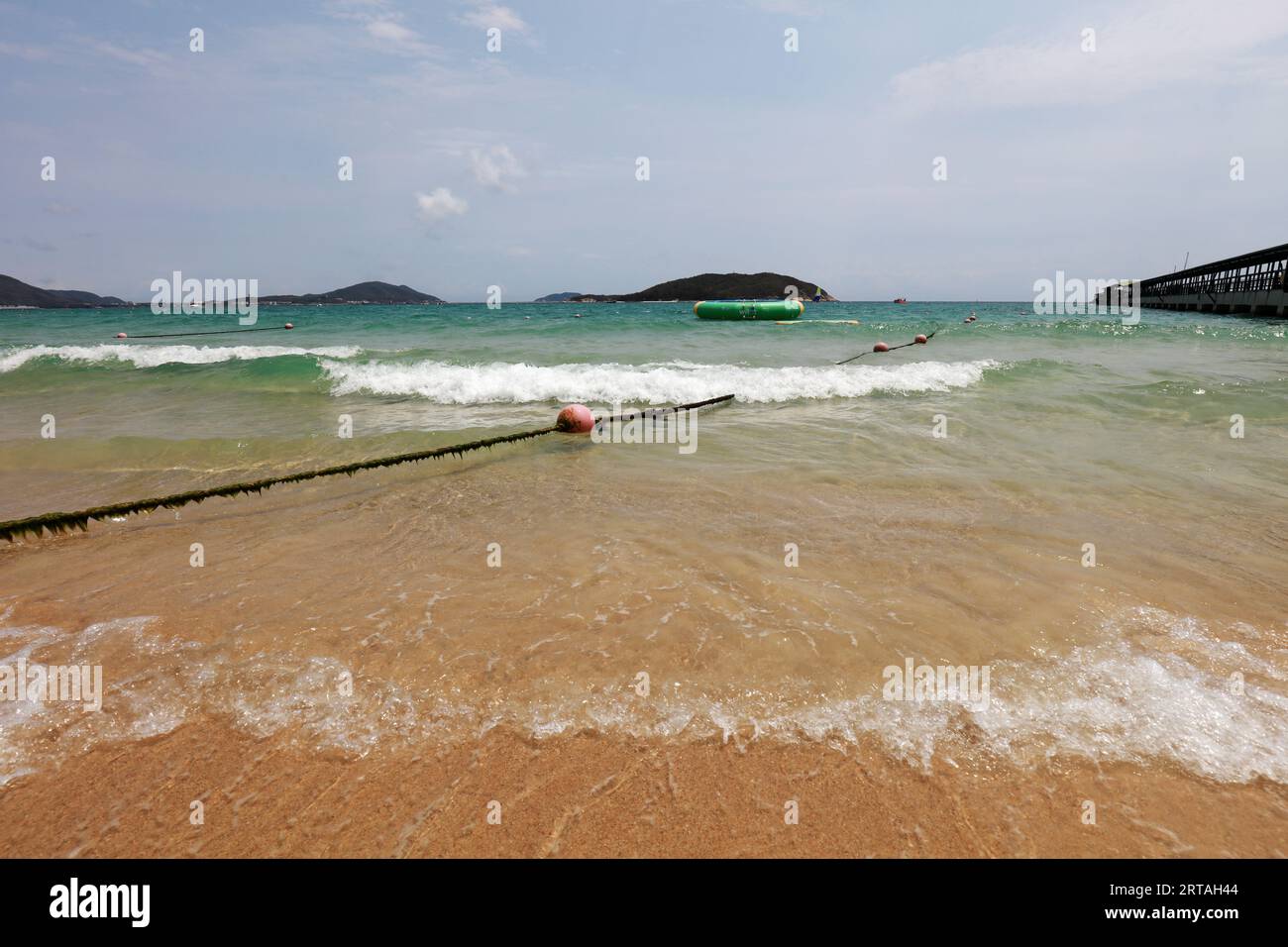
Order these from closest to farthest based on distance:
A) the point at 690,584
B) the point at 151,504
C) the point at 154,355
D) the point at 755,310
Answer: the point at 690,584 < the point at 151,504 < the point at 154,355 < the point at 755,310

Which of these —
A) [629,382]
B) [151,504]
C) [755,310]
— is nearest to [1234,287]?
[755,310]

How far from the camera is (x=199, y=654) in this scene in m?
3.66

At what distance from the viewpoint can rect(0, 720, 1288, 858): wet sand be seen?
2.37 m

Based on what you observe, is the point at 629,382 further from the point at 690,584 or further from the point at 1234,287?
the point at 1234,287

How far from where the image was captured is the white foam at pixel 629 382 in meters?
13.9

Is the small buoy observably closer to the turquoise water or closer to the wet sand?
the turquoise water

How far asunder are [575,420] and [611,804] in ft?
24.6

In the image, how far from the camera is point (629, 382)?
14.8 meters

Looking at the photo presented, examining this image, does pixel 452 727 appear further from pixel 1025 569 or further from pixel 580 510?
pixel 1025 569

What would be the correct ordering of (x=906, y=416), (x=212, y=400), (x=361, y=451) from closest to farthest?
(x=361, y=451) → (x=906, y=416) → (x=212, y=400)

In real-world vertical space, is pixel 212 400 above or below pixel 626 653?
above
